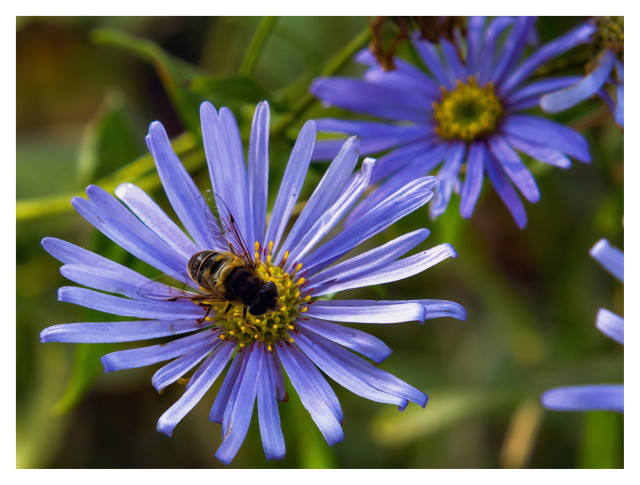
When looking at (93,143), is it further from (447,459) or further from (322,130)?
(447,459)

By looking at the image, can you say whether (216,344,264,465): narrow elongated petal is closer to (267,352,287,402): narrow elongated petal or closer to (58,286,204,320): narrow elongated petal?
(267,352,287,402): narrow elongated petal

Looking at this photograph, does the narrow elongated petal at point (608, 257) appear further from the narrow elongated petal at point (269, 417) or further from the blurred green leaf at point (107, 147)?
the blurred green leaf at point (107, 147)

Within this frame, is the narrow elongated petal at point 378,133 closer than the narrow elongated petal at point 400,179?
No


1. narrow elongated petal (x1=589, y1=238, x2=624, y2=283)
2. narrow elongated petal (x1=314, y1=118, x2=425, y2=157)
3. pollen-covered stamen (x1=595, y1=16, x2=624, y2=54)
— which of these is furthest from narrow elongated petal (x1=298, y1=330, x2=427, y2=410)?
pollen-covered stamen (x1=595, y1=16, x2=624, y2=54)

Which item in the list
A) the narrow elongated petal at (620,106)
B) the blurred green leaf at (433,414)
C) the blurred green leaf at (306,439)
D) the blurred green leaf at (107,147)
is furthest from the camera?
the blurred green leaf at (433,414)

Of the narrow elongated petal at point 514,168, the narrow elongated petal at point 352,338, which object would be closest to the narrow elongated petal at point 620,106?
the narrow elongated petal at point 514,168

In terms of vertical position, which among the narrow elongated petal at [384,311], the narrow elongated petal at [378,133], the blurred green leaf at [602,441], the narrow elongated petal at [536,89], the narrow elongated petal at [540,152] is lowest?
the blurred green leaf at [602,441]

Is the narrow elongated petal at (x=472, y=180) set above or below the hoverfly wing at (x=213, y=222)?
above
